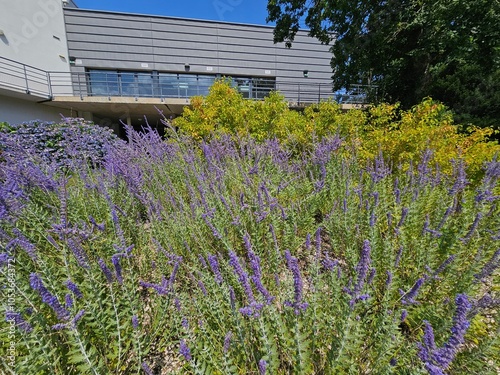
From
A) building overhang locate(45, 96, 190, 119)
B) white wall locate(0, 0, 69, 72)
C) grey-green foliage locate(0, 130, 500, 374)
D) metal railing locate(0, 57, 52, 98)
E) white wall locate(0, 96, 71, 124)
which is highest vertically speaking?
white wall locate(0, 0, 69, 72)

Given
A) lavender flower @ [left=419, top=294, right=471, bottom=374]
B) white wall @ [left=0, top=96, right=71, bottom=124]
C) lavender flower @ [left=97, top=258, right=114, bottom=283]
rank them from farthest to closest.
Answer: white wall @ [left=0, top=96, right=71, bottom=124], lavender flower @ [left=97, top=258, right=114, bottom=283], lavender flower @ [left=419, top=294, right=471, bottom=374]

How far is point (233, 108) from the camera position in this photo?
5.76m

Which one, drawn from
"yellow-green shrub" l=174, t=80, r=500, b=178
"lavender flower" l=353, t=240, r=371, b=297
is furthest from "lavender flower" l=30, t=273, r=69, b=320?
"yellow-green shrub" l=174, t=80, r=500, b=178

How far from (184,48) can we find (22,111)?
11.7m

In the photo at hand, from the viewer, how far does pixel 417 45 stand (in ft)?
28.1

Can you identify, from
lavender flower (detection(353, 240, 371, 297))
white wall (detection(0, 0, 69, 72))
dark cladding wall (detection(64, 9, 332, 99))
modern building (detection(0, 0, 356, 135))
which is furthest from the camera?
dark cladding wall (detection(64, 9, 332, 99))

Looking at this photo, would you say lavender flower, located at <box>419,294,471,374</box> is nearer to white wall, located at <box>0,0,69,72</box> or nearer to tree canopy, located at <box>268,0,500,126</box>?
tree canopy, located at <box>268,0,500,126</box>

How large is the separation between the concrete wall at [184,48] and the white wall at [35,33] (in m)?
1.25

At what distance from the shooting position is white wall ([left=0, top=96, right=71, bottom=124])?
1135 cm

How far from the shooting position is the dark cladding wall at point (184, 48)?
17.2m

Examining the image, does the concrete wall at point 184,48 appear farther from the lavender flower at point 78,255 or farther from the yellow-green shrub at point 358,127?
the lavender flower at point 78,255

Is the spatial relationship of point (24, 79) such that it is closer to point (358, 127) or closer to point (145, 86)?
point (145, 86)

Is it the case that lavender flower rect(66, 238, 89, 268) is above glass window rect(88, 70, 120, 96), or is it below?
below

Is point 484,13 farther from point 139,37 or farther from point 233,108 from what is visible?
point 139,37
